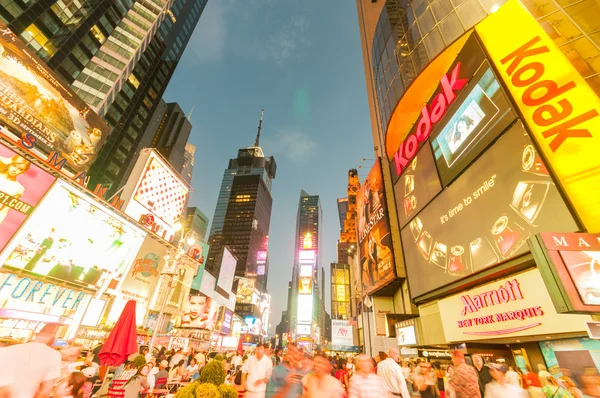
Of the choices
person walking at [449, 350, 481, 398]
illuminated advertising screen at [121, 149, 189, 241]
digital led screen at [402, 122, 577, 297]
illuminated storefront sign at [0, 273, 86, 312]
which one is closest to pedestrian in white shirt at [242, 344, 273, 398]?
person walking at [449, 350, 481, 398]

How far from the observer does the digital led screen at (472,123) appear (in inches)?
354

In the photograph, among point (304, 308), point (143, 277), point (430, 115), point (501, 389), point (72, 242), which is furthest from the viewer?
point (304, 308)

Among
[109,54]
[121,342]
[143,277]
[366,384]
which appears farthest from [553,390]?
[109,54]

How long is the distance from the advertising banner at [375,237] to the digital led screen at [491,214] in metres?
4.00

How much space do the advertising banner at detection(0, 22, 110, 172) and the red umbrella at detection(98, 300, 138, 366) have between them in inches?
485

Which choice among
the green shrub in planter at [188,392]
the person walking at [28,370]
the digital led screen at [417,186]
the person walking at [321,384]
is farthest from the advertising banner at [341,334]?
the person walking at [28,370]

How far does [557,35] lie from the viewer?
9.54m

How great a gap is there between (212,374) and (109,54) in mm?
58294

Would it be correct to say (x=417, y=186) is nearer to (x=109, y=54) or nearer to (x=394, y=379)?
(x=394, y=379)

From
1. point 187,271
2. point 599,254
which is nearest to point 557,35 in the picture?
Answer: point 599,254

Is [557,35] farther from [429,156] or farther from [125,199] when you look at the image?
[125,199]

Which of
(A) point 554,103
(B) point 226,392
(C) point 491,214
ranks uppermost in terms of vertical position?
(A) point 554,103

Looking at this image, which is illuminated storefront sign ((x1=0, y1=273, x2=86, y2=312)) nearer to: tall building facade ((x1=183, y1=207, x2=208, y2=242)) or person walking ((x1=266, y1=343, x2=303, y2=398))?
person walking ((x1=266, y1=343, x2=303, y2=398))

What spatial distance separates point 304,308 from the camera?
46031 millimetres
